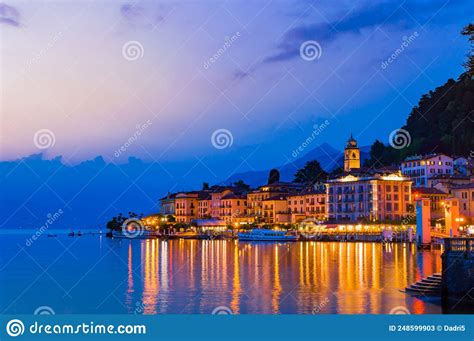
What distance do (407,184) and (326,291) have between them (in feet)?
180

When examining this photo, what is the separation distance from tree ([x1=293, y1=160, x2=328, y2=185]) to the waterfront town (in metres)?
2.11

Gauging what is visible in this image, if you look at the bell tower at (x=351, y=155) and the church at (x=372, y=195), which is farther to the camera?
the bell tower at (x=351, y=155)

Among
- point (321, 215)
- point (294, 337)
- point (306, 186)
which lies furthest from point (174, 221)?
point (294, 337)

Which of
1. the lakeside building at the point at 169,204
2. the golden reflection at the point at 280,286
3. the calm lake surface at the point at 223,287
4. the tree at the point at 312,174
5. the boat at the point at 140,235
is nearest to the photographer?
the golden reflection at the point at 280,286

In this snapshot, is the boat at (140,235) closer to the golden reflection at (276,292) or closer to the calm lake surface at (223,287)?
the calm lake surface at (223,287)

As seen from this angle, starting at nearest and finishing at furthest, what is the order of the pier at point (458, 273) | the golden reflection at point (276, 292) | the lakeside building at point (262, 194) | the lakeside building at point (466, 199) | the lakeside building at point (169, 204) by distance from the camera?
the pier at point (458, 273) < the golden reflection at point (276, 292) < the lakeside building at point (466, 199) < the lakeside building at point (262, 194) < the lakeside building at point (169, 204)

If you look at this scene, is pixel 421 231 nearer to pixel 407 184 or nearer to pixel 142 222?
pixel 407 184

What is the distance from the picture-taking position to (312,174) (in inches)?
4038

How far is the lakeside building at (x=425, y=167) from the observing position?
77562 millimetres

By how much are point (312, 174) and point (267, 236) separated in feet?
77.2

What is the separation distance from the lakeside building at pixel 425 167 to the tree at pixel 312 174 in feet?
57.3

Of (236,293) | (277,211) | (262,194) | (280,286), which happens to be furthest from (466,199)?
(236,293)

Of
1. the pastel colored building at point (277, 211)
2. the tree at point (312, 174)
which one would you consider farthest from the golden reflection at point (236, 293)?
the tree at point (312, 174)

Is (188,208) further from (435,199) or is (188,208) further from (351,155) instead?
(435,199)
